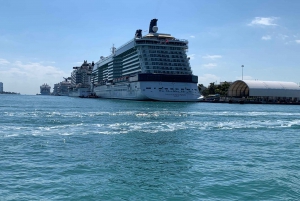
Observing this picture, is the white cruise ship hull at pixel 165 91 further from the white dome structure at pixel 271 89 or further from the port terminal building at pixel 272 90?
the port terminal building at pixel 272 90

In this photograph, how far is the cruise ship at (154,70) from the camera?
103938mm

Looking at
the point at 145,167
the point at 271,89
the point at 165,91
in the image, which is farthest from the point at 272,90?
the point at 145,167

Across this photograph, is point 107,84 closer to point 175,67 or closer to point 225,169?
point 175,67

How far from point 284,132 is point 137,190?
26.3 metres

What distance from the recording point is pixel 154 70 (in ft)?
361

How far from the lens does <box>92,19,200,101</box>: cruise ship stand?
104 meters

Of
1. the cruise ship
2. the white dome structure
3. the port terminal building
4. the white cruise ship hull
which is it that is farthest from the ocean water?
the port terminal building

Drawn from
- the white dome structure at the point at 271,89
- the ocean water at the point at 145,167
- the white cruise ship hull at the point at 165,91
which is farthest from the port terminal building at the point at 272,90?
the ocean water at the point at 145,167

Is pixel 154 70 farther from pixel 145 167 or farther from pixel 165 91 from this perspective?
pixel 145 167

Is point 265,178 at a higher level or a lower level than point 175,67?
lower

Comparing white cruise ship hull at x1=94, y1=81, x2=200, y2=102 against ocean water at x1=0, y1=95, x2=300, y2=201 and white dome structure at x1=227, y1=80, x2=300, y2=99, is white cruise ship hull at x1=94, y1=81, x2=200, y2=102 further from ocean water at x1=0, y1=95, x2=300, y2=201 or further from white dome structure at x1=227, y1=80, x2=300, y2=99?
ocean water at x1=0, y1=95, x2=300, y2=201

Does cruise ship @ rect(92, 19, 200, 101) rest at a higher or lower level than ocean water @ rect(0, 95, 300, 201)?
higher

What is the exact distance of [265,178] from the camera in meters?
16.8

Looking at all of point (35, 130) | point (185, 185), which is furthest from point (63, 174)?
point (35, 130)
